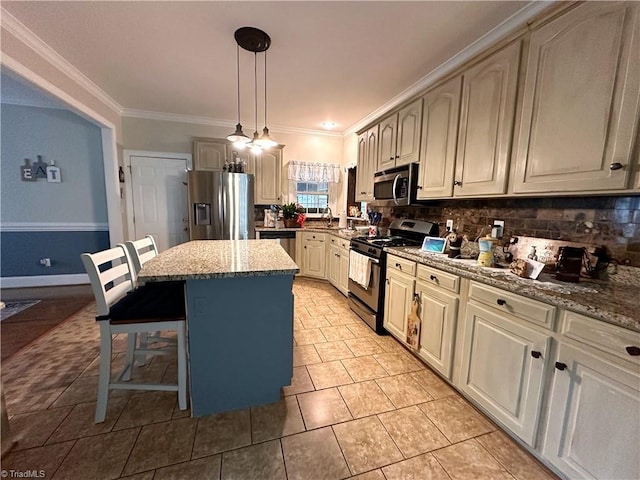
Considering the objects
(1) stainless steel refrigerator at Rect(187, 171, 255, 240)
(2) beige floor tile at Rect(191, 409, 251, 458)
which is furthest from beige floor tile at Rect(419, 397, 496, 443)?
(1) stainless steel refrigerator at Rect(187, 171, 255, 240)

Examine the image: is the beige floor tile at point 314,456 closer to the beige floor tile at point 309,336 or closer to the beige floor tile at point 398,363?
the beige floor tile at point 398,363

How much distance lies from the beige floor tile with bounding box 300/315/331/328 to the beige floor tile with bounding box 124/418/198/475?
1.41 m

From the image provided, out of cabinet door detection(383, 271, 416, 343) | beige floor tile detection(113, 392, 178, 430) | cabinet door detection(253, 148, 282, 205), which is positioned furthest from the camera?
cabinet door detection(253, 148, 282, 205)

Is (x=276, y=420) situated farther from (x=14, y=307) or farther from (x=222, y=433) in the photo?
(x=14, y=307)

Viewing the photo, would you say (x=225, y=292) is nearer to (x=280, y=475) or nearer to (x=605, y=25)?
(x=280, y=475)

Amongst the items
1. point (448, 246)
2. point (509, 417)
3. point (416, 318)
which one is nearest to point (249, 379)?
point (416, 318)

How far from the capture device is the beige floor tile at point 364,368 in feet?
6.47

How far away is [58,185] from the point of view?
12.4ft

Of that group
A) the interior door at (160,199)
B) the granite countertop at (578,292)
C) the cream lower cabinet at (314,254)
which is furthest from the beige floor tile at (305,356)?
the interior door at (160,199)

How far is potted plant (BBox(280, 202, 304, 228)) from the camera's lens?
445cm

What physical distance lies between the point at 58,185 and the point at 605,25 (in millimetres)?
5756

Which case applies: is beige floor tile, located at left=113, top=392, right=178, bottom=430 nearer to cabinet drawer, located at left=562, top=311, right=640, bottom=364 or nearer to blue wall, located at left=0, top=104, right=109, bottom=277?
cabinet drawer, located at left=562, top=311, right=640, bottom=364

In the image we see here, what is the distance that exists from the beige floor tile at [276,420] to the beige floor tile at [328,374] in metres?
0.25

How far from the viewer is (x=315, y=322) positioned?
285 centimetres
